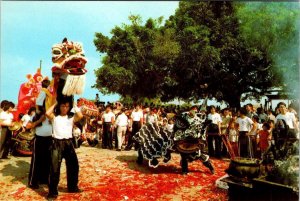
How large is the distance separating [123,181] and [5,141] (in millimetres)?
4317

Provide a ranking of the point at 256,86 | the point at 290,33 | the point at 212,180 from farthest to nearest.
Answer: the point at 256,86, the point at 290,33, the point at 212,180

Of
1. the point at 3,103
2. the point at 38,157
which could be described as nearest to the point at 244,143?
the point at 38,157

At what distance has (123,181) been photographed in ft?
29.2

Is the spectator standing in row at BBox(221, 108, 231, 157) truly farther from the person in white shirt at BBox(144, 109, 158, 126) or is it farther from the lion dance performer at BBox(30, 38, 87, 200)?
the lion dance performer at BBox(30, 38, 87, 200)

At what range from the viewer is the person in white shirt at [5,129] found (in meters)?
10.6

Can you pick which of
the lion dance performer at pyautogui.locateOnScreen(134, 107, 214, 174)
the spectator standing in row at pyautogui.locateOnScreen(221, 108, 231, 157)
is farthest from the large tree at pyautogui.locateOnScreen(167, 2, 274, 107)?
the lion dance performer at pyautogui.locateOnScreen(134, 107, 214, 174)

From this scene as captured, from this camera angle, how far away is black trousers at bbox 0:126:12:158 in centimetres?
1059

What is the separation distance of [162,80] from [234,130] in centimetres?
1648

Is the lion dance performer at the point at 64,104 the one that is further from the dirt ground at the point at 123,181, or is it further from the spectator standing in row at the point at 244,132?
the spectator standing in row at the point at 244,132

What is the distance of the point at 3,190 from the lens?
8.06 meters

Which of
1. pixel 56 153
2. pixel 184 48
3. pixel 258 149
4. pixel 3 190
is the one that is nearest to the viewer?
pixel 56 153

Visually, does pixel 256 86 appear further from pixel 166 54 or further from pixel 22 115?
pixel 22 115

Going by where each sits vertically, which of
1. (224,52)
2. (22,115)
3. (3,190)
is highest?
(224,52)

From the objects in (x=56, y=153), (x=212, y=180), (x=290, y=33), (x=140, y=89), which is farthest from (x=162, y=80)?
(x=56, y=153)
